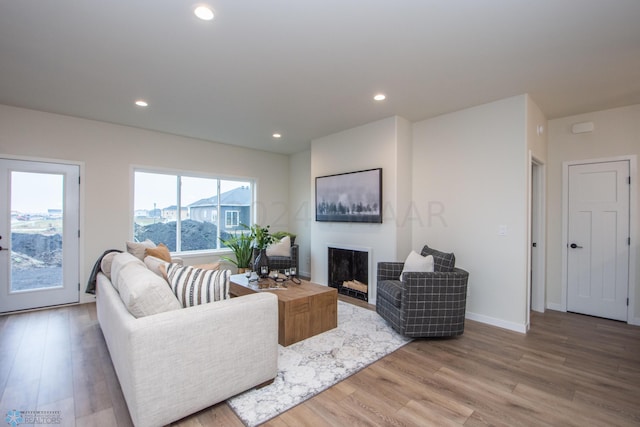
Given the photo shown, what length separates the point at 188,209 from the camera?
5477 millimetres

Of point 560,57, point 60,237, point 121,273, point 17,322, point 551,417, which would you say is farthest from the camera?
point 60,237

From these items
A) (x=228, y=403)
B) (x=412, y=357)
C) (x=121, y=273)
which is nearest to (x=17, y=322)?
(x=121, y=273)

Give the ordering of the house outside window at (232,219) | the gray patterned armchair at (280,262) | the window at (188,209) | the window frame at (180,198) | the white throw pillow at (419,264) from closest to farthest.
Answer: the white throw pillow at (419,264)
the window frame at (180,198)
the window at (188,209)
the gray patterned armchair at (280,262)
the house outside window at (232,219)

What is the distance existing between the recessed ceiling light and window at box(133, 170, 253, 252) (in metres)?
3.59

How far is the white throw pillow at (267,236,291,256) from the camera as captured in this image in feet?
17.9

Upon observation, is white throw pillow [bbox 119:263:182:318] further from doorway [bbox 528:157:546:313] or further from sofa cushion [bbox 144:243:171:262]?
doorway [bbox 528:157:546:313]

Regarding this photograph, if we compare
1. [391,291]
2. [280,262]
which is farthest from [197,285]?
[280,262]

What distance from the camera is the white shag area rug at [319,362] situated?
2025 mm

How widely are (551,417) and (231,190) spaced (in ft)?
18.2

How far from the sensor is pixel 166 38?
2320 millimetres

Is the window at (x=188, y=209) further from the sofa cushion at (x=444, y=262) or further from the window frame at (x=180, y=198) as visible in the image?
the sofa cushion at (x=444, y=262)

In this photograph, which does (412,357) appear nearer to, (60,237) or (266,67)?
(266,67)

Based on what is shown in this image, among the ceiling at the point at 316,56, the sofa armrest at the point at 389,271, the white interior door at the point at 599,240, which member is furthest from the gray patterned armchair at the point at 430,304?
the white interior door at the point at 599,240

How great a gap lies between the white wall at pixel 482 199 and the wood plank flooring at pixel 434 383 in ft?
A: 1.82
